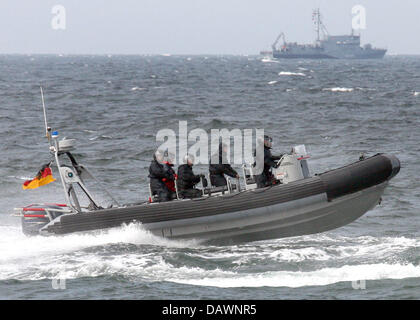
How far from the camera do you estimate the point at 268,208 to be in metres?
11.8

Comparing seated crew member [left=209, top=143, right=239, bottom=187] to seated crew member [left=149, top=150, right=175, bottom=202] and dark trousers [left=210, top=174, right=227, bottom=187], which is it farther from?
seated crew member [left=149, top=150, right=175, bottom=202]

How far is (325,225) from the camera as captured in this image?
39.9 ft

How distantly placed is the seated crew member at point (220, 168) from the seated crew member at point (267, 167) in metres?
0.42

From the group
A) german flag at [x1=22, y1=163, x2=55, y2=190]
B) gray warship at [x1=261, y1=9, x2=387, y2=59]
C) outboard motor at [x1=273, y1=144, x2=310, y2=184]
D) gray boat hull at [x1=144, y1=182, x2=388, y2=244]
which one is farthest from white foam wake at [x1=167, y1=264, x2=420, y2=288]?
gray warship at [x1=261, y1=9, x2=387, y2=59]

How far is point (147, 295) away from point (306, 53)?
17259cm

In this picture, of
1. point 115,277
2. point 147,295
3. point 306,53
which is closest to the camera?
point 147,295

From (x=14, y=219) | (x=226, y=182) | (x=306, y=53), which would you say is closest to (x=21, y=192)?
(x=14, y=219)

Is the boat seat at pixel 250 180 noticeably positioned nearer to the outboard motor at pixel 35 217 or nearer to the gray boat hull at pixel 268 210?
the gray boat hull at pixel 268 210

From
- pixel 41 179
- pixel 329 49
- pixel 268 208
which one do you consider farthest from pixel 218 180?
pixel 329 49

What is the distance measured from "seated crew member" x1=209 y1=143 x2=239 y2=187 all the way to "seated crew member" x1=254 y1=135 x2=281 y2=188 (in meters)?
0.42

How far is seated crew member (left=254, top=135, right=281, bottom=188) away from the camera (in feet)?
39.7

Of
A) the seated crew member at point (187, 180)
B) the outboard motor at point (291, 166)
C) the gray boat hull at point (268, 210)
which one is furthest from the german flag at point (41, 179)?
the outboard motor at point (291, 166)

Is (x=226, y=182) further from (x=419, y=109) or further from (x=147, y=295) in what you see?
(x=419, y=109)

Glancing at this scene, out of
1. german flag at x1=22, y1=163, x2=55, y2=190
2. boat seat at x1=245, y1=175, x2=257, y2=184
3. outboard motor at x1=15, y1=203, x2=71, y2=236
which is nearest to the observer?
boat seat at x1=245, y1=175, x2=257, y2=184
